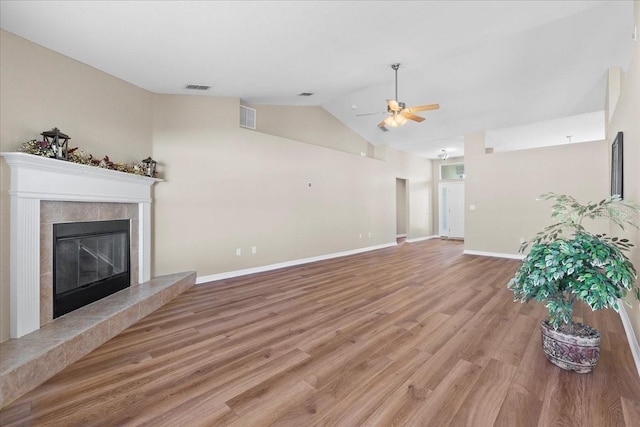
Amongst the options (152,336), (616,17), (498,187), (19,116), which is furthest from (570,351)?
(498,187)

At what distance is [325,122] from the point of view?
6621 mm

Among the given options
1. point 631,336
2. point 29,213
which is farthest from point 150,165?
point 631,336

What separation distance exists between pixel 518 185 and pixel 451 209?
12.0 ft

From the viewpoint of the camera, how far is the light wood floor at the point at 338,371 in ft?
5.29

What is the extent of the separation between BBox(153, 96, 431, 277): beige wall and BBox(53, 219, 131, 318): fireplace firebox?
57 cm

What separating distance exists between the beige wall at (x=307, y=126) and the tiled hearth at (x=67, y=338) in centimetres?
353

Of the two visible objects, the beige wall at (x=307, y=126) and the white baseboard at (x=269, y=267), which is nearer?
the white baseboard at (x=269, y=267)

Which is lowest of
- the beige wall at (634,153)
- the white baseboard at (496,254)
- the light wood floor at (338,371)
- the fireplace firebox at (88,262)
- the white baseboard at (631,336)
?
the light wood floor at (338,371)

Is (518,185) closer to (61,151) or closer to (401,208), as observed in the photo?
(401,208)

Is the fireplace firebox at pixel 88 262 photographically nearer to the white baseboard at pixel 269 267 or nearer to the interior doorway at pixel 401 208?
the white baseboard at pixel 269 267

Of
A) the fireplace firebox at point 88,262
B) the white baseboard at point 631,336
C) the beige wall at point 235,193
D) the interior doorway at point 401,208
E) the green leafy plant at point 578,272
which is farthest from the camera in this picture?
the interior doorway at point 401,208

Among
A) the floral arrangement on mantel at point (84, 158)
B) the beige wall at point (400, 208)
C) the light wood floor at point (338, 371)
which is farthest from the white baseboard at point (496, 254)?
the floral arrangement on mantel at point (84, 158)

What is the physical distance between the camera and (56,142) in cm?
262

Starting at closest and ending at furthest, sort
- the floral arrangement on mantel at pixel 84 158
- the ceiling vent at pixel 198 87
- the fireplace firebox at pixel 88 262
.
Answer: the floral arrangement on mantel at pixel 84 158
the fireplace firebox at pixel 88 262
the ceiling vent at pixel 198 87
